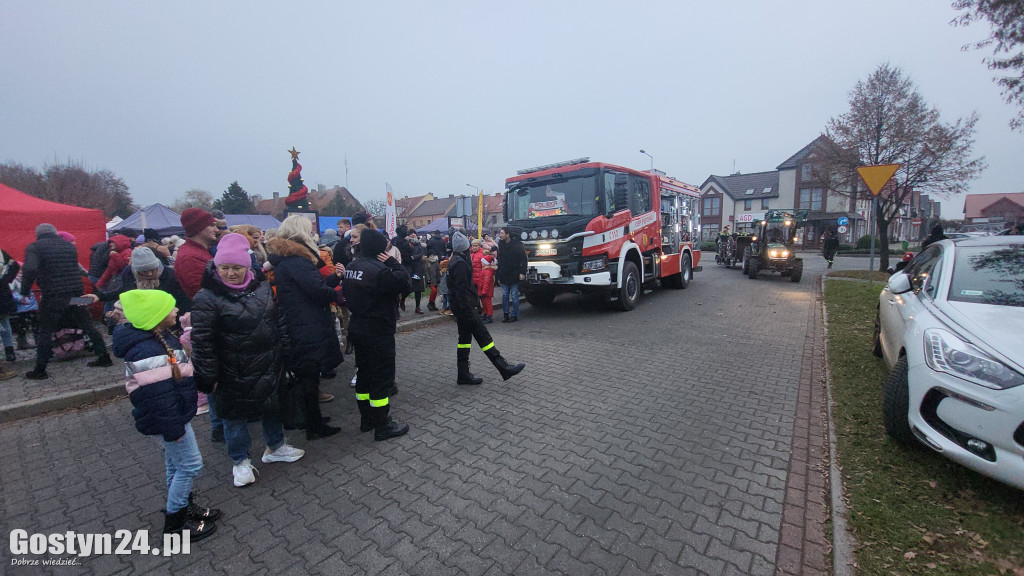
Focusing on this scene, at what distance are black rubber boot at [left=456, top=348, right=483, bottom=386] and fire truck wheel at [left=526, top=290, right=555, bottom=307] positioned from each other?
4868 mm

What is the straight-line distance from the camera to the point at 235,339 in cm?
283

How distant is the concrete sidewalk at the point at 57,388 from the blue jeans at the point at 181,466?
3.34m

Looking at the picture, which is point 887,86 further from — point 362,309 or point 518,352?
point 362,309

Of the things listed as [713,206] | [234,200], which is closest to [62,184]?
[234,200]

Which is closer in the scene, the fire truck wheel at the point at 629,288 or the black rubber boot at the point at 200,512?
the black rubber boot at the point at 200,512

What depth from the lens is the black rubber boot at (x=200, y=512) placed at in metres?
2.65

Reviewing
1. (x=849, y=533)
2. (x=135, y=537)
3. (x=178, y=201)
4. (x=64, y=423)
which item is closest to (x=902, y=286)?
(x=849, y=533)

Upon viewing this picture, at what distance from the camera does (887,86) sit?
14438 millimetres

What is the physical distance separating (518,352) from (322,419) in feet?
10.5

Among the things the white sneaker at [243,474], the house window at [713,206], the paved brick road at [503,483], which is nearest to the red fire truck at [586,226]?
the paved brick road at [503,483]

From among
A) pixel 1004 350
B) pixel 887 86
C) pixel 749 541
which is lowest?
pixel 749 541

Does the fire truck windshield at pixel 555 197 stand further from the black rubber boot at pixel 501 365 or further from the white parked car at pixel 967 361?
the white parked car at pixel 967 361

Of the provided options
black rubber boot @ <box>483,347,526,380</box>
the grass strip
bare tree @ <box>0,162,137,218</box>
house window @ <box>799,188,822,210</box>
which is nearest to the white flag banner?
black rubber boot @ <box>483,347,526,380</box>

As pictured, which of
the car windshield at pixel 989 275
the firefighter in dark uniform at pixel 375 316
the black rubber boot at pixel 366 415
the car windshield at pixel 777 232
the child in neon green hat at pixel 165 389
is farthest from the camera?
the car windshield at pixel 777 232
